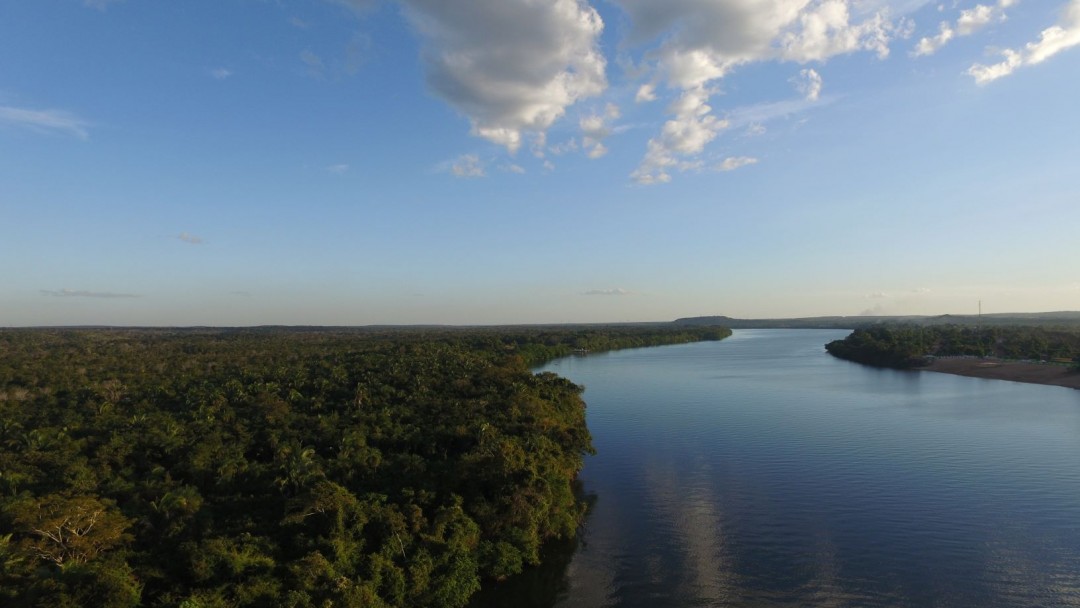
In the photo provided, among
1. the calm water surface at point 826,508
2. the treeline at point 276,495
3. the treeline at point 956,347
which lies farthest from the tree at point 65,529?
the treeline at point 956,347

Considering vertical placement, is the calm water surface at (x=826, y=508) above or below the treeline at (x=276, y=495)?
below

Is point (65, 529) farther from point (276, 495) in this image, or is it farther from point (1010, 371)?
point (1010, 371)

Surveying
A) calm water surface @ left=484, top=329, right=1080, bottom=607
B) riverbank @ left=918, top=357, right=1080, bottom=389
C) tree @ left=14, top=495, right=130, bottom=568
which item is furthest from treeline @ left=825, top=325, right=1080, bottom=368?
tree @ left=14, top=495, right=130, bottom=568

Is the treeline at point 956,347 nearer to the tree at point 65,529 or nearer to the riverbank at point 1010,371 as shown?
the riverbank at point 1010,371

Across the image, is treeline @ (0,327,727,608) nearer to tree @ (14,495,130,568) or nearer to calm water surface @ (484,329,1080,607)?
tree @ (14,495,130,568)

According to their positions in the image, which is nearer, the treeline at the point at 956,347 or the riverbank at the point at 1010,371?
the riverbank at the point at 1010,371

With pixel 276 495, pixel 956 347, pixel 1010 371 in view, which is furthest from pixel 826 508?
pixel 956 347
